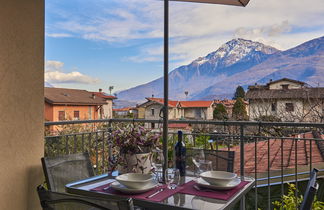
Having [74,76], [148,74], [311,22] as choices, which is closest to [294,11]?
[311,22]

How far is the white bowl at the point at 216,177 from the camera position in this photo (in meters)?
1.54

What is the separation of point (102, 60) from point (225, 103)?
17.8m

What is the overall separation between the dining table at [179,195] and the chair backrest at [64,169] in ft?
0.97

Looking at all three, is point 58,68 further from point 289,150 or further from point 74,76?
point 289,150

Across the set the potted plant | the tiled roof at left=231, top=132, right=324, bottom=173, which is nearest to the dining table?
the potted plant

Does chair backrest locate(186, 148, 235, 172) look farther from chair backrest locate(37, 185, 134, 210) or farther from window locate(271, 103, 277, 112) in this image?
window locate(271, 103, 277, 112)

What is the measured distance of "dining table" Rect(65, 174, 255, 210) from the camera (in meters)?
1.31

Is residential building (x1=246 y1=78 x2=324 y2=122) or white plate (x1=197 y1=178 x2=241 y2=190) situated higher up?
residential building (x1=246 y1=78 x2=324 y2=122)

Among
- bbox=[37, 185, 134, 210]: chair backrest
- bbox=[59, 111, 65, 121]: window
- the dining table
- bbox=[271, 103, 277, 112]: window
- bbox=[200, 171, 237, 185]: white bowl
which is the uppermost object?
bbox=[271, 103, 277, 112]: window

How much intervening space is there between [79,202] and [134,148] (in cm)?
83

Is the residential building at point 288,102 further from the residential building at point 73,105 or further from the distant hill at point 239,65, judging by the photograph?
the residential building at point 73,105

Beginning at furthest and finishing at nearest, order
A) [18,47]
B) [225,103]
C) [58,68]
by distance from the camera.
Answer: [58,68]
[225,103]
[18,47]

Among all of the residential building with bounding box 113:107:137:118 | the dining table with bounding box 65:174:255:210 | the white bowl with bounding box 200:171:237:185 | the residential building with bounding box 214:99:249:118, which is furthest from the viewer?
the residential building with bounding box 214:99:249:118

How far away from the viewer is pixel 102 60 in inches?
989
